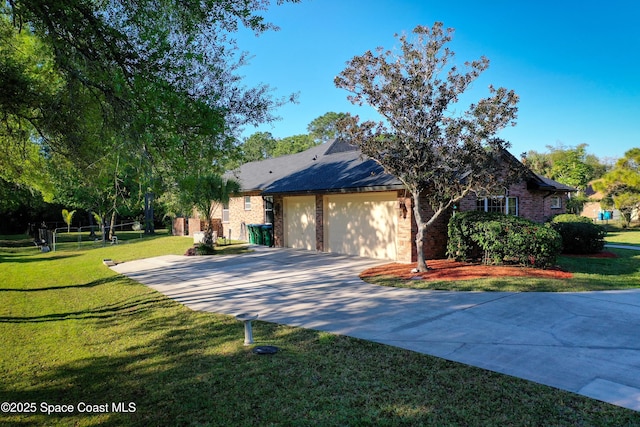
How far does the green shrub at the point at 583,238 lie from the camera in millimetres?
14641

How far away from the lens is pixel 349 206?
15.4 metres

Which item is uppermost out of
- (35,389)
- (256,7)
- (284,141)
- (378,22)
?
(284,141)

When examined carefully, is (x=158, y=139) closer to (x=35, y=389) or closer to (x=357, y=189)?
(x=35, y=389)

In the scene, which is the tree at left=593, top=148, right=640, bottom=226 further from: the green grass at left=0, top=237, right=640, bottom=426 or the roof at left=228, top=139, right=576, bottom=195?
the green grass at left=0, top=237, right=640, bottom=426

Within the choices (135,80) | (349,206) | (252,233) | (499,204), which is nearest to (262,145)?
(252,233)

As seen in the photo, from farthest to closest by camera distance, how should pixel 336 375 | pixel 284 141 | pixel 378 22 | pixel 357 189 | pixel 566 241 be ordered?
1. pixel 284 141
2. pixel 566 241
3. pixel 357 189
4. pixel 378 22
5. pixel 336 375

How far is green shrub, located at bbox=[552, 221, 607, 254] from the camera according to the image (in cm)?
1464

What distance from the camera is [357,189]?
13.6m

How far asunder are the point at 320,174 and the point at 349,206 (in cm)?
301

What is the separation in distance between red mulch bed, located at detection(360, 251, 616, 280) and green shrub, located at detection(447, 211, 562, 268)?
0.32m

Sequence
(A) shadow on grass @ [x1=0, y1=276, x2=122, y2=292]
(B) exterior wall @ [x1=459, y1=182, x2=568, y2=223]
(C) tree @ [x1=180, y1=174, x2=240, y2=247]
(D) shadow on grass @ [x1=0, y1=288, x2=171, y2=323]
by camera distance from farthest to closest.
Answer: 1. (C) tree @ [x1=180, y1=174, x2=240, y2=247]
2. (B) exterior wall @ [x1=459, y1=182, x2=568, y2=223]
3. (A) shadow on grass @ [x1=0, y1=276, x2=122, y2=292]
4. (D) shadow on grass @ [x1=0, y1=288, x2=171, y2=323]

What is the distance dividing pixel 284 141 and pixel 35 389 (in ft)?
196

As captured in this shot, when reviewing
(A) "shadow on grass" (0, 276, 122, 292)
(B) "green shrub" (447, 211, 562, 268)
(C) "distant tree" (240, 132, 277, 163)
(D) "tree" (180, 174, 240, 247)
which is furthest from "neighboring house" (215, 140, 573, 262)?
(C) "distant tree" (240, 132, 277, 163)

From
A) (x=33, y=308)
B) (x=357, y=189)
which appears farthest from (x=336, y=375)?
(x=357, y=189)
